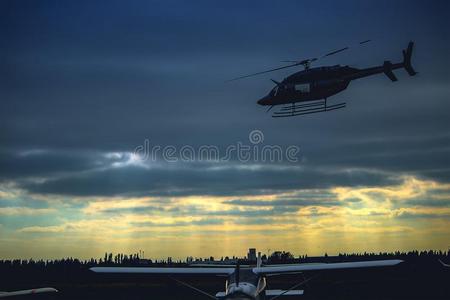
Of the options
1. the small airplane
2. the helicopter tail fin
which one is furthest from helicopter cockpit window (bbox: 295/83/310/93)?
the small airplane

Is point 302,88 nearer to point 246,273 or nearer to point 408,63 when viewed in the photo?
point 408,63

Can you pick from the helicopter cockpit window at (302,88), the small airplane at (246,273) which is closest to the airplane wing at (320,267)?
the small airplane at (246,273)

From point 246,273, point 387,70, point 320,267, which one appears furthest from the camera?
point 387,70

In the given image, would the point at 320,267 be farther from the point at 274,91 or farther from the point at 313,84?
the point at 274,91

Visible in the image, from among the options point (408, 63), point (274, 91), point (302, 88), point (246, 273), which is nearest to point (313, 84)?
point (302, 88)

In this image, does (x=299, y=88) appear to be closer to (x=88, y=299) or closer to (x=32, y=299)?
(x=88, y=299)

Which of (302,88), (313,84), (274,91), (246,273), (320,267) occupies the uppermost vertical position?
(274,91)

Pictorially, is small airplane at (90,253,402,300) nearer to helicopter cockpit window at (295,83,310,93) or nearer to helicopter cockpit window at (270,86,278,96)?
helicopter cockpit window at (295,83,310,93)

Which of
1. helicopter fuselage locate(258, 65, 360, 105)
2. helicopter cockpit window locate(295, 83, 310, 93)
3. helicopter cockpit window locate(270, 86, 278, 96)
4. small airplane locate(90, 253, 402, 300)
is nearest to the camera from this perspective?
small airplane locate(90, 253, 402, 300)

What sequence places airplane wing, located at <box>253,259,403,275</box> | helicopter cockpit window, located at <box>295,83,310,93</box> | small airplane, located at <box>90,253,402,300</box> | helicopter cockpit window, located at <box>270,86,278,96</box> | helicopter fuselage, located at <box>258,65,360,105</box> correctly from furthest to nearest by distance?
helicopter cockpit window, located at <box>270,86,278,96</box> → helicopter cockpit window, located at <box>295,83,310,93</box> → helicopter fuselage, located at <box>258,65,360,105</box> → airplane wing, located at <box>253,259,403,275</box> → small airplane, located at <box>90,253,402,300</box>

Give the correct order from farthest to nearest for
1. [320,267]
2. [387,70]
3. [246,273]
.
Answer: [387,70], [320,267], [246,273]

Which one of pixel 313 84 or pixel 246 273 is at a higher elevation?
pixel 313 84

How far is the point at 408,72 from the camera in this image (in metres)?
46.5

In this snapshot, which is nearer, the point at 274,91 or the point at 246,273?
the point at 246,273
